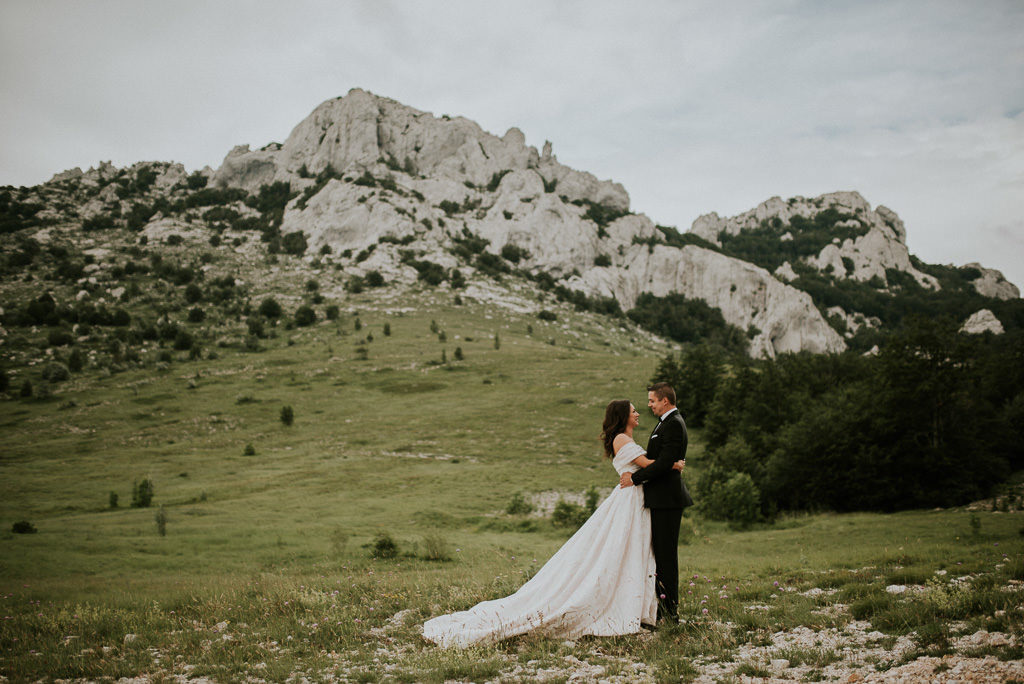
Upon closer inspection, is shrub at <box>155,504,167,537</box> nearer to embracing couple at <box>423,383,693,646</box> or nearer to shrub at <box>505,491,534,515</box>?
shrub at <box>505,491,534,515</box>

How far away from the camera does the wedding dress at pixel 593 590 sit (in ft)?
26.8

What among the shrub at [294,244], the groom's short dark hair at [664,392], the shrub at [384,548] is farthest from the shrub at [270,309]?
the groom's short dark hair at [664,392]

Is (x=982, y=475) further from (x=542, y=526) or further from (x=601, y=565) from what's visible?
(x=601, y=565)

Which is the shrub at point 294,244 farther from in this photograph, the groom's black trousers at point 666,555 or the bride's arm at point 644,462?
the groom's black trousers at point 666,555

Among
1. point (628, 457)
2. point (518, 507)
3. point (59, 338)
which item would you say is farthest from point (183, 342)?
point (628, 457)

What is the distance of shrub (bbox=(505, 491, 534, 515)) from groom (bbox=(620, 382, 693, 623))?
27.8 metres

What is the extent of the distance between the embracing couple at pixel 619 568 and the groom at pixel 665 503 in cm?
2

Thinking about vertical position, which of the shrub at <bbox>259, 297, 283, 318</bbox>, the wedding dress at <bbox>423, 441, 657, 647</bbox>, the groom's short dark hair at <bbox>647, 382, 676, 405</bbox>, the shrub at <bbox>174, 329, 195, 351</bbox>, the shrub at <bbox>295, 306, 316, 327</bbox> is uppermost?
the shrub at <bbox>259, 297, 283, 318</bbox>

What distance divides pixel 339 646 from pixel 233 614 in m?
3.82

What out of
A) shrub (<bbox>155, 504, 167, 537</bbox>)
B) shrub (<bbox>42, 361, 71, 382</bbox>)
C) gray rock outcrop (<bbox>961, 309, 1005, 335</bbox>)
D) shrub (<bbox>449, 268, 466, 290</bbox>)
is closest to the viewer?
shrub (<bbox>155, 504, 167, 537</bbox>)

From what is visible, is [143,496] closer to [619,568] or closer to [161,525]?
[161,525]

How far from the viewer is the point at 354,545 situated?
24.6 m

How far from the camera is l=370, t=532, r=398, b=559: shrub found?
21.3m

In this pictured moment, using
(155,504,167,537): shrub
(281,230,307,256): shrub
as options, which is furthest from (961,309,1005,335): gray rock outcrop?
(281,230,307,256): shrub
